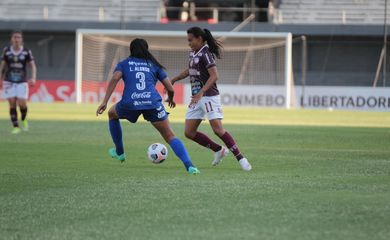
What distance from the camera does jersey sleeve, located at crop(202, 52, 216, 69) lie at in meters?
13.1

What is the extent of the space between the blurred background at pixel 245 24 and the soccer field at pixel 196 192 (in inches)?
1167

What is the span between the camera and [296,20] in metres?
50.0

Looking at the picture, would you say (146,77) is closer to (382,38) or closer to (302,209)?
(302,209)

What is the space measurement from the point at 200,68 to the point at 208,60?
0.24 meters

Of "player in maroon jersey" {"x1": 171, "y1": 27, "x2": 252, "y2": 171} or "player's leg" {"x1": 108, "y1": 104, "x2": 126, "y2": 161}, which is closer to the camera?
"player in maroon jersey" {"x1": 171, "y1": 27, "x2": 252, "y2": 171}

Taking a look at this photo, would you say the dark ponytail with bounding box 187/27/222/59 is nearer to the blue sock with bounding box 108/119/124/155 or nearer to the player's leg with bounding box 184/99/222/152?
the player's leg with bounding box 184/99/222/152

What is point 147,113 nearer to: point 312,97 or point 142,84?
point 142,84

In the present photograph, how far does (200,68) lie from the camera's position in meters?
13.4

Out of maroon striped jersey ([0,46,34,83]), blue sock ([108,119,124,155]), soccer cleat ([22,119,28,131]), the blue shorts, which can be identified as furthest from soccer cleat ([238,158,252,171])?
soccer cleat ([22,119,28,131])

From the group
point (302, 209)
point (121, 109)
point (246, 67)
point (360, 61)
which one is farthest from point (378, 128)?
point (360, 61)

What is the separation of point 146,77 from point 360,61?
125ft

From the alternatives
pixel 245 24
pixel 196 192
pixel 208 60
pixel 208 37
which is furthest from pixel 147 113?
pixel 245 24

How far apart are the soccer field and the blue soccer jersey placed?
37.8 inches

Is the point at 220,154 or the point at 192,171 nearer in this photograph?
the point at 192,171
